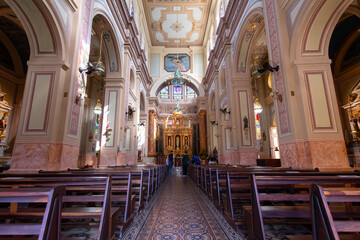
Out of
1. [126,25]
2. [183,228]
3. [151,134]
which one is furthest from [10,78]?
[183,228]

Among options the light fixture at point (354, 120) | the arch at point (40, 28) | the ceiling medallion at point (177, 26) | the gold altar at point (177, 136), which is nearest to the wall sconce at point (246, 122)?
the light fixture at point (354, 120)

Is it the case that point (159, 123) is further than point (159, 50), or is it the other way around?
point (159, 123)

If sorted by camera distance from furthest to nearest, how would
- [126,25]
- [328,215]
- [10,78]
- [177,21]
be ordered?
1. [177,21]
2. [10,78]
3. [126,25]
4. [328,215]

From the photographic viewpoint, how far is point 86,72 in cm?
521

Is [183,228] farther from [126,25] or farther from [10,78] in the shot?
[10,78]

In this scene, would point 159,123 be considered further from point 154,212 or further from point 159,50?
point 154,212

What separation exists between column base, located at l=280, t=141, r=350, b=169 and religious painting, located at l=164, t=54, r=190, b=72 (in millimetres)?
14438

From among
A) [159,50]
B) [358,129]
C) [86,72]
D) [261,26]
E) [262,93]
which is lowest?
[358,129]

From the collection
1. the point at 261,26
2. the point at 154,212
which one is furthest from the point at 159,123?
the point at 154,212

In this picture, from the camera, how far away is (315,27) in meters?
4.26

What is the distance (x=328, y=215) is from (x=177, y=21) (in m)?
16.3

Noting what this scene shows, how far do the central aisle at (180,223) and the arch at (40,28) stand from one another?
4.16m

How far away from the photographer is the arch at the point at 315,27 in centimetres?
398

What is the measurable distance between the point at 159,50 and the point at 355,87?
1451cm
